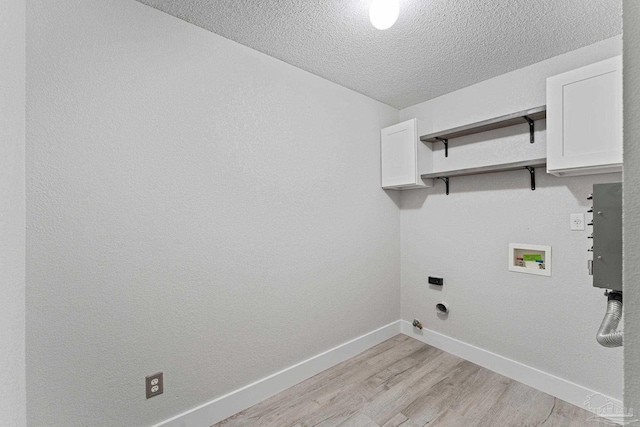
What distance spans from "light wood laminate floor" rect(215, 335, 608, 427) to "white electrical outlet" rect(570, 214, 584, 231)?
1.17 m

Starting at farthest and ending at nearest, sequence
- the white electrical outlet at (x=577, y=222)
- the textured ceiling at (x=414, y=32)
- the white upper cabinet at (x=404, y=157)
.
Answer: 1. the white upper cabinet at (x=404, y=157)
2. the white electrical outlet at (x=577, y=222)
3. the textured ceiling at (x=414, y=32)

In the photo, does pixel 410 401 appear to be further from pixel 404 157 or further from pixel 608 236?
pixel 404 157

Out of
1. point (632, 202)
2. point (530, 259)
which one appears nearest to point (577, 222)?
point (530, 259)

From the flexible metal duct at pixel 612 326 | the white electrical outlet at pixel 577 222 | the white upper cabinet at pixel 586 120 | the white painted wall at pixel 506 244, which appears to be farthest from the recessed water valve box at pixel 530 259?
the flexible metal duct at pixel 612 326

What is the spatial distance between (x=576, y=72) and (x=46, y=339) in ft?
10.3

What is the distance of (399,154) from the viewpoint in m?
2.65

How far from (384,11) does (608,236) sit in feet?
4.35

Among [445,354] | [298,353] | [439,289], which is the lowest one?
[445,354]

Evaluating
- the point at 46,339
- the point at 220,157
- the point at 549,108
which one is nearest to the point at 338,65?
the point at 220,157

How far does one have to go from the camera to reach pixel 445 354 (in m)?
2.52

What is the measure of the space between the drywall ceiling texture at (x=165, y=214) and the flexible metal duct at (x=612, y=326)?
5.51 feet

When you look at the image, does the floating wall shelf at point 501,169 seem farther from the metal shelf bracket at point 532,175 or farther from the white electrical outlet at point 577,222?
the white electrical outlet at point 577,222

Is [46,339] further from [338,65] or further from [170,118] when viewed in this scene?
[338,65]

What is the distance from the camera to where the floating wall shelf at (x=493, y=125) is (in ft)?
6.42
